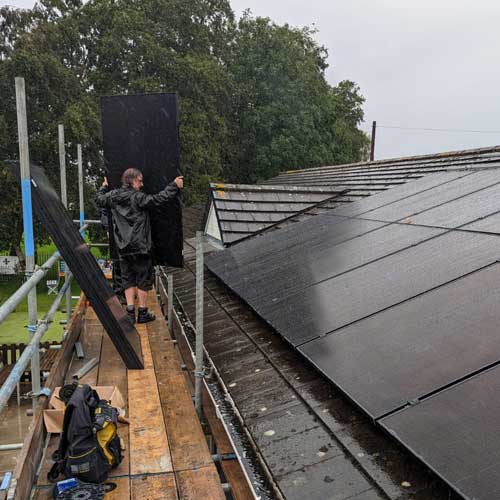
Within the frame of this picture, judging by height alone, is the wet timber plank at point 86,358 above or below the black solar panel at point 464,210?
below

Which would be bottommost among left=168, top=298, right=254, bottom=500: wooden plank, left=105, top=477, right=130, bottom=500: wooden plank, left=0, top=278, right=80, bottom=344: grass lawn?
left=0, top=278, right=80, bottom=344: grass lawn

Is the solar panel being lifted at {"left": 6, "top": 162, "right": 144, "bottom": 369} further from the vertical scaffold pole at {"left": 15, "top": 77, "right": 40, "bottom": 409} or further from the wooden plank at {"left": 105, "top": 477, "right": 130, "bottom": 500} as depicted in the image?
the wooden plank at {"left": 105, "top": 477, "right": 130, "bottom": 500}

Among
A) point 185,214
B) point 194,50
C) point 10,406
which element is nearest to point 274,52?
point 194,50

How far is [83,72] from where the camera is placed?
30328 millimetres

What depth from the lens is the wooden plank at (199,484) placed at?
257 centimetres

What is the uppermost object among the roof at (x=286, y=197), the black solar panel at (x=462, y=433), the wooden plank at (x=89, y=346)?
the roof at (x=286, y=197)

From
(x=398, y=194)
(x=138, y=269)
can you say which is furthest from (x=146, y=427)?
(x=398, y=194)

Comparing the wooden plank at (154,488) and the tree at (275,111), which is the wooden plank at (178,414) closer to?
the wooden plank at (154,488)

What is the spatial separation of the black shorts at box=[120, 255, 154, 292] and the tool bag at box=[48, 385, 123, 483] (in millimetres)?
2635

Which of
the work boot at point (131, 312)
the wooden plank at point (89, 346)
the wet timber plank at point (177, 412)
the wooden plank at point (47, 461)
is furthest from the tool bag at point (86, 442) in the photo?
the work boot at point (131, 312)

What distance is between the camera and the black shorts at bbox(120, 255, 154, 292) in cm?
541

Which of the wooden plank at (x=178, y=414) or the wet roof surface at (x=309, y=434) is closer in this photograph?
the wet roof surface at (x=309, y=434)

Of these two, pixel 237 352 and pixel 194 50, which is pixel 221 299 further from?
pixel 194 50

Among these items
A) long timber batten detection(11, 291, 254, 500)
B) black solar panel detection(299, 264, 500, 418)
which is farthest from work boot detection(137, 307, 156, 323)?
black solar panel detection(299, 264, 500, 418)
